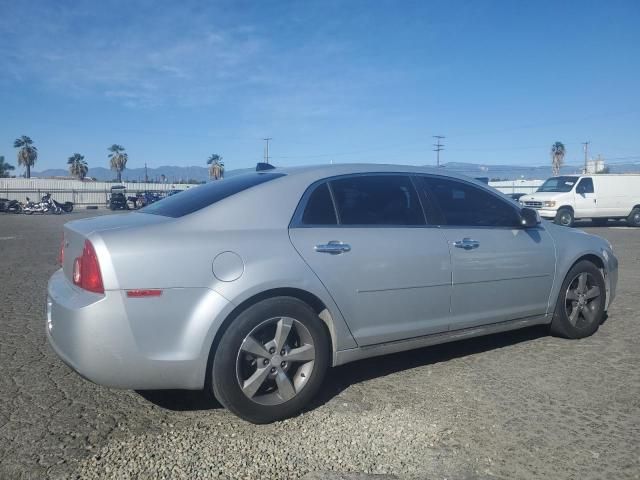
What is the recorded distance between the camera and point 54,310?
3.22m

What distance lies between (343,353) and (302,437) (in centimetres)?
64

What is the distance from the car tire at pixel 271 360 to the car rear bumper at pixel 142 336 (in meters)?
0.13

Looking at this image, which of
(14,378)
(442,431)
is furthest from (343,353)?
(14,378)

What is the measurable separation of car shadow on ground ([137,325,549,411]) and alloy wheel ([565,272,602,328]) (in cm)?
36

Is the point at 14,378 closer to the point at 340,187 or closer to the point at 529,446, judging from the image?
the point at 340,187

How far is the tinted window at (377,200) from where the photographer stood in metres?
3.69

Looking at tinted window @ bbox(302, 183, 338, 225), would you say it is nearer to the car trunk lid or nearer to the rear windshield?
the rear windshield

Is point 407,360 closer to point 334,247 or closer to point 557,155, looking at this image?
point 334,247

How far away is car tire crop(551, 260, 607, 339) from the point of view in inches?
185

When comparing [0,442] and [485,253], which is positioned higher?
[485,253]

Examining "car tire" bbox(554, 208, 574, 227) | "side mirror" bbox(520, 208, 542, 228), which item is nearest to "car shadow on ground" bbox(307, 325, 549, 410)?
"side mirror" bbox(520, 208, 542, 228)

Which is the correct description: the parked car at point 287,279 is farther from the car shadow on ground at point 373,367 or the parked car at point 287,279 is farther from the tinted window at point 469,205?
the car shadow on ground at point 373,367

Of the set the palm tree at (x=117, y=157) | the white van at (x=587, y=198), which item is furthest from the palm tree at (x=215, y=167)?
the white van at (x=587, y=198)

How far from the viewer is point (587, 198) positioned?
67.8ft
